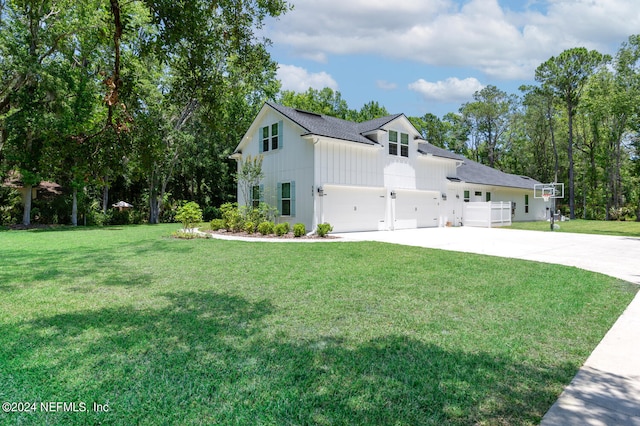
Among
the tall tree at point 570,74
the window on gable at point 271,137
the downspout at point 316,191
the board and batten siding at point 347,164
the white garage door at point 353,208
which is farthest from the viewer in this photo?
the tall tree at point 570,74

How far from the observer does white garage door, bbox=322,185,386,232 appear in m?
16.7

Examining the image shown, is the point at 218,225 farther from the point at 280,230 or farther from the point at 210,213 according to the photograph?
the point at 210,213

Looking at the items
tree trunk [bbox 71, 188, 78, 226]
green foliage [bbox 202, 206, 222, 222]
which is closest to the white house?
green foliage [bbox 202, 206, 222, 222]

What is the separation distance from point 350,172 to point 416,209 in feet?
20.2

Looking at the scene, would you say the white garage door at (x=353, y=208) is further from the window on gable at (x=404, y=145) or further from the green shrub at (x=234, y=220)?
the green shrub at (x=234, y=220)

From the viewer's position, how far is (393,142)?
752 inches

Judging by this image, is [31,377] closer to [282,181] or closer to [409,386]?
[409,386]

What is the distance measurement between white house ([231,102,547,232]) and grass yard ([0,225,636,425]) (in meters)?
9.36

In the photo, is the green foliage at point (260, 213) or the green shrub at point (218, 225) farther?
the green shrub at point (218, 225)

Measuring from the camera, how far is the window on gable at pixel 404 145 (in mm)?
19516

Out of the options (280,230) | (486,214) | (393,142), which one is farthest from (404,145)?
(280,230)

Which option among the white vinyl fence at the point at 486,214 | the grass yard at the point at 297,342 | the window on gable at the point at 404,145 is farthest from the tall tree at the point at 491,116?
the grass yard at the point at 297,342

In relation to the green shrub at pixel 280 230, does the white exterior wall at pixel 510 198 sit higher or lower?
higher

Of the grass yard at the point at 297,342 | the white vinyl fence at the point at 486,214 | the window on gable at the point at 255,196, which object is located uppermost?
the window on gable at the point at 255,196
